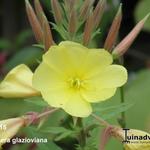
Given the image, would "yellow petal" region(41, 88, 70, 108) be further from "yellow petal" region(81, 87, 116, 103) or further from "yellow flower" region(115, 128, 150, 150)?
"yellow flower" region(115, 128, 150, 150)

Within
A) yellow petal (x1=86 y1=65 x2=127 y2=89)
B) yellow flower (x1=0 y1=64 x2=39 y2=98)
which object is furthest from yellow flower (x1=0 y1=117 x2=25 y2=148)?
yellow petal (x1=86 y1=65 x2=127 y2=89)

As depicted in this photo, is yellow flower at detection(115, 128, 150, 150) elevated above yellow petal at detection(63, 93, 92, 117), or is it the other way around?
yellow petal at detection(63, 93, 92, 117)

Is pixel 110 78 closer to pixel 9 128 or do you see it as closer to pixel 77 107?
pixel 77 107

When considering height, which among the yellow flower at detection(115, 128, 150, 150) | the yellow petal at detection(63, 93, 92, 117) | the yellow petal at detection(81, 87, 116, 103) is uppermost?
the yellow petal at detection(81, 87, 116, 103)

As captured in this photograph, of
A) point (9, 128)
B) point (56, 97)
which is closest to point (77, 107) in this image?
point (56, 97)

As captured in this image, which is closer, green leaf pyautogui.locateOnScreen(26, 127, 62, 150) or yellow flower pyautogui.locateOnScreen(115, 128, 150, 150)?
yellow flower pyautogui.locateOnScreen(115, 128, 150, 150)

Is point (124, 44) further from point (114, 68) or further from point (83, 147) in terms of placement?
point (83, 147)

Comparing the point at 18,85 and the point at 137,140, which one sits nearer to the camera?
the point at 137,140
